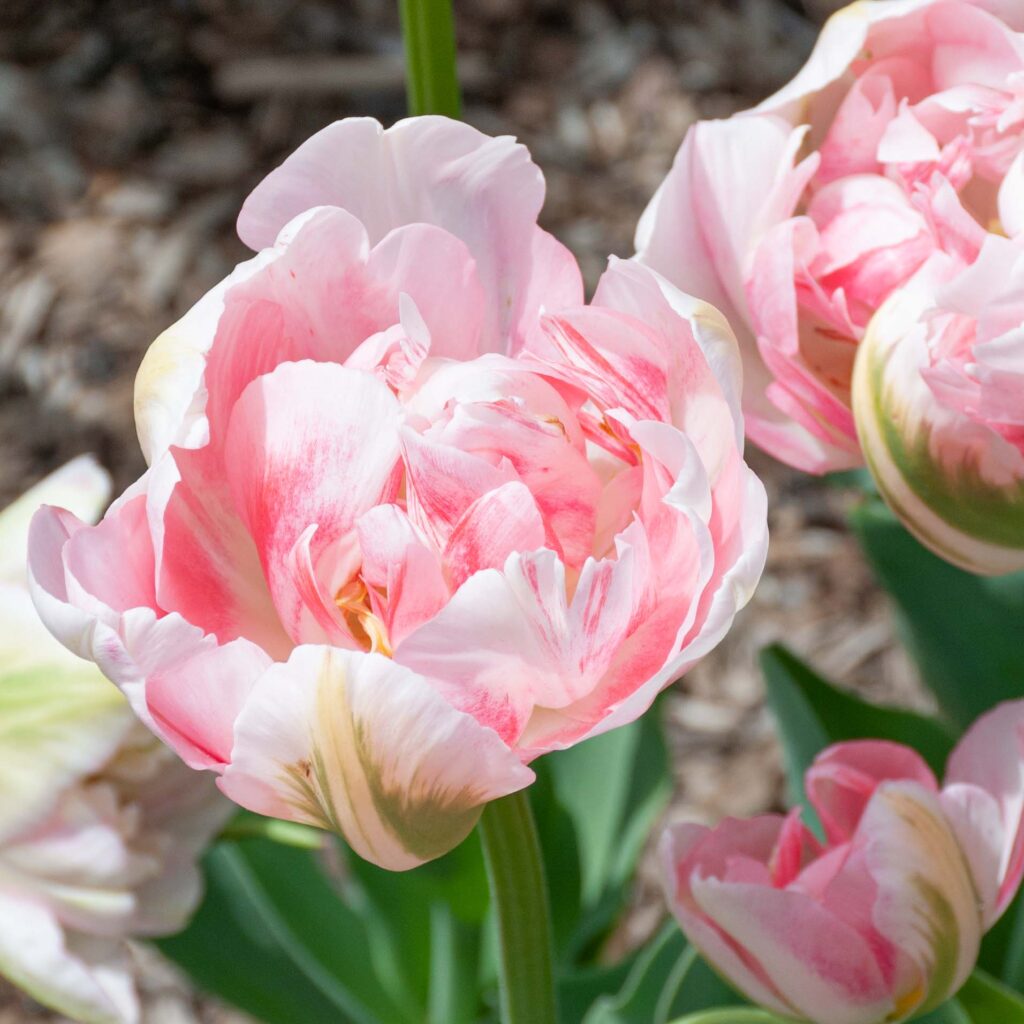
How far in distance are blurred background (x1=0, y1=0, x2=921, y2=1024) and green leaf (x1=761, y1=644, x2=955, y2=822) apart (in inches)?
25.7

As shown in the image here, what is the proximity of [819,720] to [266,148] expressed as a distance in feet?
3.60

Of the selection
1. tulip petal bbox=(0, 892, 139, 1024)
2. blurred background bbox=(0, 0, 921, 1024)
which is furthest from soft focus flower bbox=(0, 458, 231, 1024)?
blurred background bbox=(0, 0, 921, 1024)

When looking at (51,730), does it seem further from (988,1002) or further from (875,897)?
(988,1002)

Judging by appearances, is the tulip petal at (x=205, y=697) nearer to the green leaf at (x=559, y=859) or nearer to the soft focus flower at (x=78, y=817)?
the soft focus flower at (x=78, y=817)

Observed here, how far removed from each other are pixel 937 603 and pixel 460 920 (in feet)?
A: 0.96

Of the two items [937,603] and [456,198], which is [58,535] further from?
[937,603]

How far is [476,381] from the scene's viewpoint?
38cm

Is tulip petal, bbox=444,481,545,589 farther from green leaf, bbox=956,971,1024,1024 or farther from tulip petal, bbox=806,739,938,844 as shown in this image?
green leaf, bbox=956,971,1024,1024

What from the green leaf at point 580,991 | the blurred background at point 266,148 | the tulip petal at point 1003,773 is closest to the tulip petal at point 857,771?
the tulip petal at point 1003,773

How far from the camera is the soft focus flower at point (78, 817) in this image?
0.49 metres

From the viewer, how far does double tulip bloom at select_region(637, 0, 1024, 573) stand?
0.46 m

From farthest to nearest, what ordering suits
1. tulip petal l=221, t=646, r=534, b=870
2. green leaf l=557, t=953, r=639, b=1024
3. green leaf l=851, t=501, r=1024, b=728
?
green leaf l=557, t=953, r=639, b=1024 → green leaf l=851, t=501, r=1024, b=728 → tulip petal l=221, t=646, r=534, b=870

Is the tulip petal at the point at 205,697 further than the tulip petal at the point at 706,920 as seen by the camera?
No

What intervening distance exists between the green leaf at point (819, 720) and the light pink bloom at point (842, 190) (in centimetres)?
22
